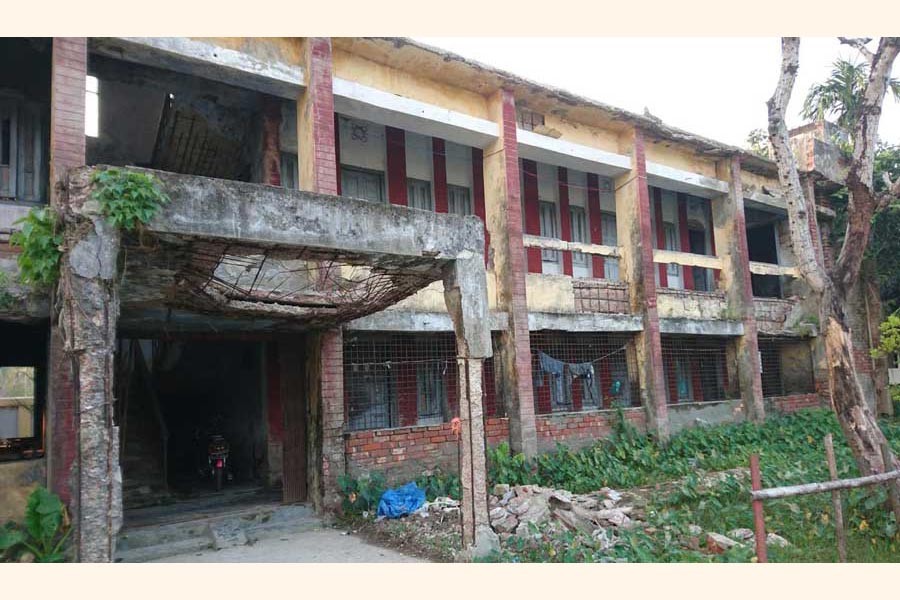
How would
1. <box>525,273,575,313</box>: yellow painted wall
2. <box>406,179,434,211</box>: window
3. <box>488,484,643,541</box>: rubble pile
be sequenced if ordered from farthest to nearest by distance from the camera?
<box>406,179,434,211</box>: window, <box>525,273,575,313</box>: yellow painted wall, <box>488,484,643,541</box>: rubble pile

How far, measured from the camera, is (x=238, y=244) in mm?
5367

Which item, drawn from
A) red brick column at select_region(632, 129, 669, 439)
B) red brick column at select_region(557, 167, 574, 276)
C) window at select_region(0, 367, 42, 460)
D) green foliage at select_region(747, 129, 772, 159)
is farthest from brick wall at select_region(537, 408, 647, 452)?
green foliage at select_region(747, 129, 772, 159)

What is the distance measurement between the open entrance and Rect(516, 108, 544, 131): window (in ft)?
19.8

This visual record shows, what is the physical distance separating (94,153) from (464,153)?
7064 mm

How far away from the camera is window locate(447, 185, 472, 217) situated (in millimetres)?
12711

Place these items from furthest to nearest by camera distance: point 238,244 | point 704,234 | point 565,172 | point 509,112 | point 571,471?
1. point 704,234
2. point 565,172
3. point 509,112
4. point 571,471
5. point 238,244

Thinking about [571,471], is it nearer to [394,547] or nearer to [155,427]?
[394,547]

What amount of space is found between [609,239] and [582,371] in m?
3.92

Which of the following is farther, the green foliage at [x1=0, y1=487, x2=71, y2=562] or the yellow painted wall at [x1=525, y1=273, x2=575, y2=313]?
the yellow painted wall at [x1=525, y1=273, x2=575, y2=313]

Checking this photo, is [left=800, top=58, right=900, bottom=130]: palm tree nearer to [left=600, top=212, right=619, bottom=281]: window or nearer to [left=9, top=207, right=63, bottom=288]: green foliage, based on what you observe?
[left=600, top=212, right=619, bottom=281]: window

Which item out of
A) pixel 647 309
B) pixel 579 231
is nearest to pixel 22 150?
pixel 579 231

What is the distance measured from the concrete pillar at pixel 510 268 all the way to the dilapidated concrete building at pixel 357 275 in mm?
51

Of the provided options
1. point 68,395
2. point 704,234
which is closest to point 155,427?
point 68,395

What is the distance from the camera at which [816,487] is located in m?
5.96
